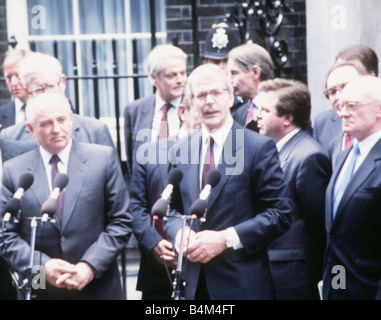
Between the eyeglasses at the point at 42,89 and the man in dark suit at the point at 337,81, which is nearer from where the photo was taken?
the man in dark suit at the point at 337,81

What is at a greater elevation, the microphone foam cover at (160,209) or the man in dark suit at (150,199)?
the microphone foam cover at (160,209)

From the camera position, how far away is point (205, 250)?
4.26 m

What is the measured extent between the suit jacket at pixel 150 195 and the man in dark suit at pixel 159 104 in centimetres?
97

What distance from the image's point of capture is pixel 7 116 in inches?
258

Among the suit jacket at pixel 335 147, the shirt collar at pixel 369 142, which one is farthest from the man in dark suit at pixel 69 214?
the shirt collar at pixel 369 142

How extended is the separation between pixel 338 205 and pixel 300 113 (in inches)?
34.0

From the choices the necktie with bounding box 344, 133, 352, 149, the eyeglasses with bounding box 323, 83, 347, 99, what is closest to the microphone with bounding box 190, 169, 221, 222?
the necktie with bounding box 344, 133, 352, 149

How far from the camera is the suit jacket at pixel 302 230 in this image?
4727 millimetres

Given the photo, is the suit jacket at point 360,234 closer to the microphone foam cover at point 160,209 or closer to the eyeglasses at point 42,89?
the microphone foam cover at point 160,209

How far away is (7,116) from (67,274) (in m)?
2.45

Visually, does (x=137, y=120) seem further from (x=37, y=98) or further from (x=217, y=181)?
(x=217, y=181)

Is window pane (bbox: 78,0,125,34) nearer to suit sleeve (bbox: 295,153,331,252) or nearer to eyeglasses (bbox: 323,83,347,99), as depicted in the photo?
eyeglasses (bbox: 323,83,347,99)

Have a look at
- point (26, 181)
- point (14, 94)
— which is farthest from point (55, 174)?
point (14, 94)
